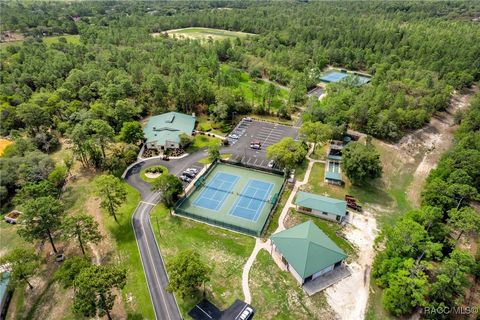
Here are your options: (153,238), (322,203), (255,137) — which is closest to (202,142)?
(255,137)

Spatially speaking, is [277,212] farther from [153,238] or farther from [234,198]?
[153,238]

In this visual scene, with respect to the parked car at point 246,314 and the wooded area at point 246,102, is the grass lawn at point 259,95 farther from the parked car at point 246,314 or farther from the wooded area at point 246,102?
the parked car at point 246,314

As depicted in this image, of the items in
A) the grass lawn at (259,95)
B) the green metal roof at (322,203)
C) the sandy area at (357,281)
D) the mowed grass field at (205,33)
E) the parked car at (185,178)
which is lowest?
the mowed grass field at (205,33)

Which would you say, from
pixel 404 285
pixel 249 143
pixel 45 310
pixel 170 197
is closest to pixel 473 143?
pixel 404 285

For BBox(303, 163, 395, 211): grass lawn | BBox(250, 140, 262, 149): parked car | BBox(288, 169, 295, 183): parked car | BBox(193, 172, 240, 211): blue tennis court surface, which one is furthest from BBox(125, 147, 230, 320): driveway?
BBox(303, 163, 395, 211): grass lawn

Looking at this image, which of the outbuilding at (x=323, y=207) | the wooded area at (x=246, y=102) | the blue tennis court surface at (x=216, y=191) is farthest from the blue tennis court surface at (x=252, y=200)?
the wooded area at (x=246, y=102)

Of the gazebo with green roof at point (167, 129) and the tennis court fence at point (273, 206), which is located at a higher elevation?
the tennis court fence at point (273, 206)
